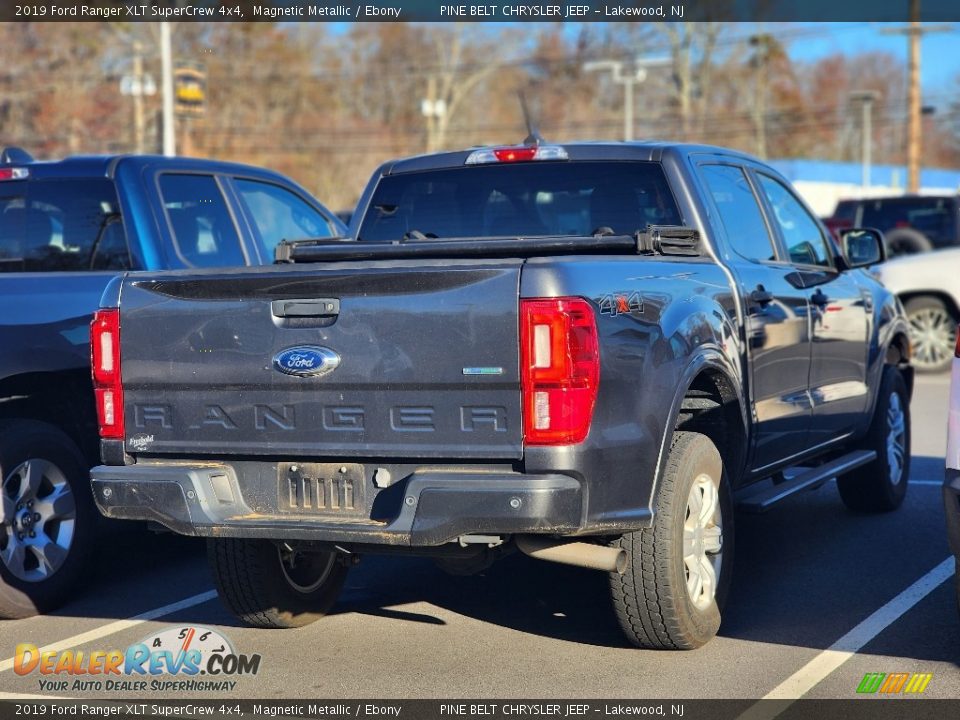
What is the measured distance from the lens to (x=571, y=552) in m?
4.76

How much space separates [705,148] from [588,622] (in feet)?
7.83

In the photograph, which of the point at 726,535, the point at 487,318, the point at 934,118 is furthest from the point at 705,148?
the point at 934,118

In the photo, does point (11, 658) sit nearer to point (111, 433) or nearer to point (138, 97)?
point (111, 433)

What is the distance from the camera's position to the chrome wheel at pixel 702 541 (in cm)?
517

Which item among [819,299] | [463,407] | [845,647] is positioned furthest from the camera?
[819,299]

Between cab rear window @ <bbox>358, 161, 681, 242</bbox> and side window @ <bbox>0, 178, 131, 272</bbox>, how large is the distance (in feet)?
4.26

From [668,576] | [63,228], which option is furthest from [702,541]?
[63,228]

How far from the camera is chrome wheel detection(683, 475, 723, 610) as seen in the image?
517cm

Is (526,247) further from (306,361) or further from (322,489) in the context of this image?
(322,489)

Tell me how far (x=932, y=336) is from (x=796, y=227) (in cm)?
902

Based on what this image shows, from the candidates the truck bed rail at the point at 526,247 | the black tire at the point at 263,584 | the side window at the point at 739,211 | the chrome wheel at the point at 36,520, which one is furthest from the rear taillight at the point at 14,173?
the side window at the point at 739,211

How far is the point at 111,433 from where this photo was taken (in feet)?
16.5

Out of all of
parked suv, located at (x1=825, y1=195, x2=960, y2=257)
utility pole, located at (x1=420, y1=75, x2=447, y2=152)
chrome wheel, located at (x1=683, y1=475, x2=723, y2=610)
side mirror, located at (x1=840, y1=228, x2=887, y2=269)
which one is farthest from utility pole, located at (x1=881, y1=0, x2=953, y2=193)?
chrome wheel, located at (x1=683, y1=475, x2=723, y2=610)

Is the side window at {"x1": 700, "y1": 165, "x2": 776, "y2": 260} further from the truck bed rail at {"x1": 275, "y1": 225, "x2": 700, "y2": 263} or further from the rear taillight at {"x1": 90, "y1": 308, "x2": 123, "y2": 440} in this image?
the rear taillight at {"x1": 90, "y1": 308, "x2": 123, "y2": 440}
